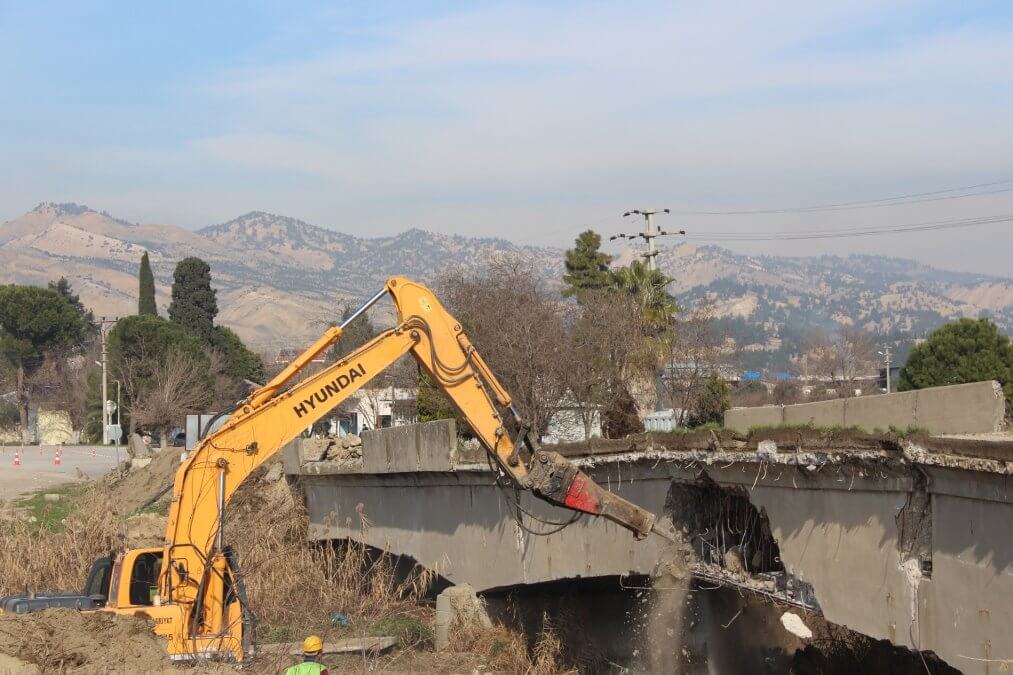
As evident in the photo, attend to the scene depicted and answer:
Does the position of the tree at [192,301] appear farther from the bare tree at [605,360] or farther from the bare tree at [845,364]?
the bare tree at [605,360]

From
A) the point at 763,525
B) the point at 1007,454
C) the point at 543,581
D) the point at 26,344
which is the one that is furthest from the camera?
the point at 26,344

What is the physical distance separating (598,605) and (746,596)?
14.0 ft

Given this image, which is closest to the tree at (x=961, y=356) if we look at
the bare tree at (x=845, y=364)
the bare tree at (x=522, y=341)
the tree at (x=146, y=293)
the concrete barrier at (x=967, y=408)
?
the bare tree at (x=522, y=341)

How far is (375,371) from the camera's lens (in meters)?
16.6

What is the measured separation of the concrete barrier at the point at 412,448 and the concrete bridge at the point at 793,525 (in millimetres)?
40

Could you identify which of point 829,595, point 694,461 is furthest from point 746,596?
point 829,595

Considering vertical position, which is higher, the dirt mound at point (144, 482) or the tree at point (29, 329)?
the tree at point (29, 329)

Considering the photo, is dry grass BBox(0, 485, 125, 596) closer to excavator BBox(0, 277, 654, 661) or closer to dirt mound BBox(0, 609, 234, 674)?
excavator BBox(0, 277, 654, 661)

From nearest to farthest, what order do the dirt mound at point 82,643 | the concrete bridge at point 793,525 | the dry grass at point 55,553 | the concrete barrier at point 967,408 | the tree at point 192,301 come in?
1. the concrete bridge at point 793,525
2. the concrete barrier at point 967,408
3. the dirt mound at point 82,643
4. the dry grass at point 55,553
5. the tree at point 192,301

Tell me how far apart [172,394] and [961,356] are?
1549 inches

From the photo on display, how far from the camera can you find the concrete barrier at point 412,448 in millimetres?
19531

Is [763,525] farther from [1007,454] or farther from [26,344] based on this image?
[26,344]

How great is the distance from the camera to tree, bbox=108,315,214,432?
73875mm

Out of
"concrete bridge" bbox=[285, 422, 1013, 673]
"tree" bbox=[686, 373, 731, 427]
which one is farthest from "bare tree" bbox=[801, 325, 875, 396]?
"concrete bridge" bbox=[285, 422, 1013, 673]
